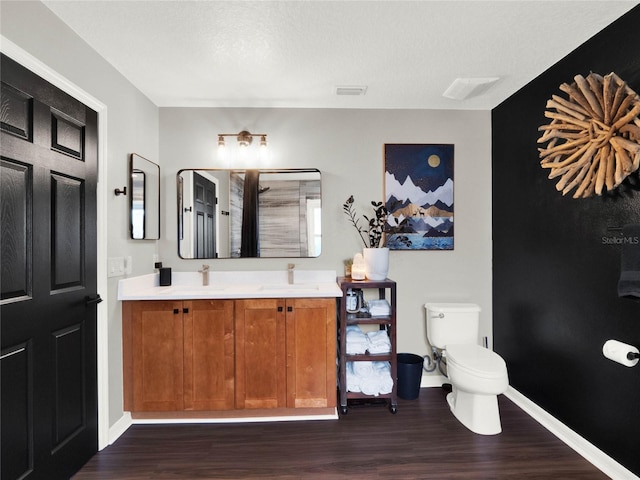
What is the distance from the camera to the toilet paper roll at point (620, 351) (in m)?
1.58

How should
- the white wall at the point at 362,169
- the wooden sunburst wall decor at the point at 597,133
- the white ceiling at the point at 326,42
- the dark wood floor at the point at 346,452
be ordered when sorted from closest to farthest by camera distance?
the wooden sunburst wall decor at the point at 597,133 < the white ceiling at the point at 326,42 < the dark wood floor at the point at 346,452 < the white wall at the point at 362,169

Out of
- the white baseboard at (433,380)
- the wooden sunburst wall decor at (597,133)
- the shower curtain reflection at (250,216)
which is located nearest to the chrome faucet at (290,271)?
the shower curtain reflection at (250,216)

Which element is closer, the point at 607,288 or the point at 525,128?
the point at 607,288

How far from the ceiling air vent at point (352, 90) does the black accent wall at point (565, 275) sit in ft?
3.44

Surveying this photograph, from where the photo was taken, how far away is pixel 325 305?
2381mm

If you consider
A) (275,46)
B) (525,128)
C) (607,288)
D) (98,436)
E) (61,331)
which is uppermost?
(275,46)

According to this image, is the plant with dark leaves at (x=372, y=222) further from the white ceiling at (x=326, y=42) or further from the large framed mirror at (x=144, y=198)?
the large framed mirror at (x=144, y=198)

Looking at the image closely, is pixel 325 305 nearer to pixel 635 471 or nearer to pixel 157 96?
pixel 635 471

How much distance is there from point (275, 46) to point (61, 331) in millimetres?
1940

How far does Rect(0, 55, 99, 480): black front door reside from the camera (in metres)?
1.45

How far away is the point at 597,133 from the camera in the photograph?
5.52 feet

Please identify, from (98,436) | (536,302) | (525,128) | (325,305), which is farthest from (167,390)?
(525,128)

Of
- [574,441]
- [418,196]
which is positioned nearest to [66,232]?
[418,196]

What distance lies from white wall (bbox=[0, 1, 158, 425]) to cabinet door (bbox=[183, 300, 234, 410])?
44 centimetres
